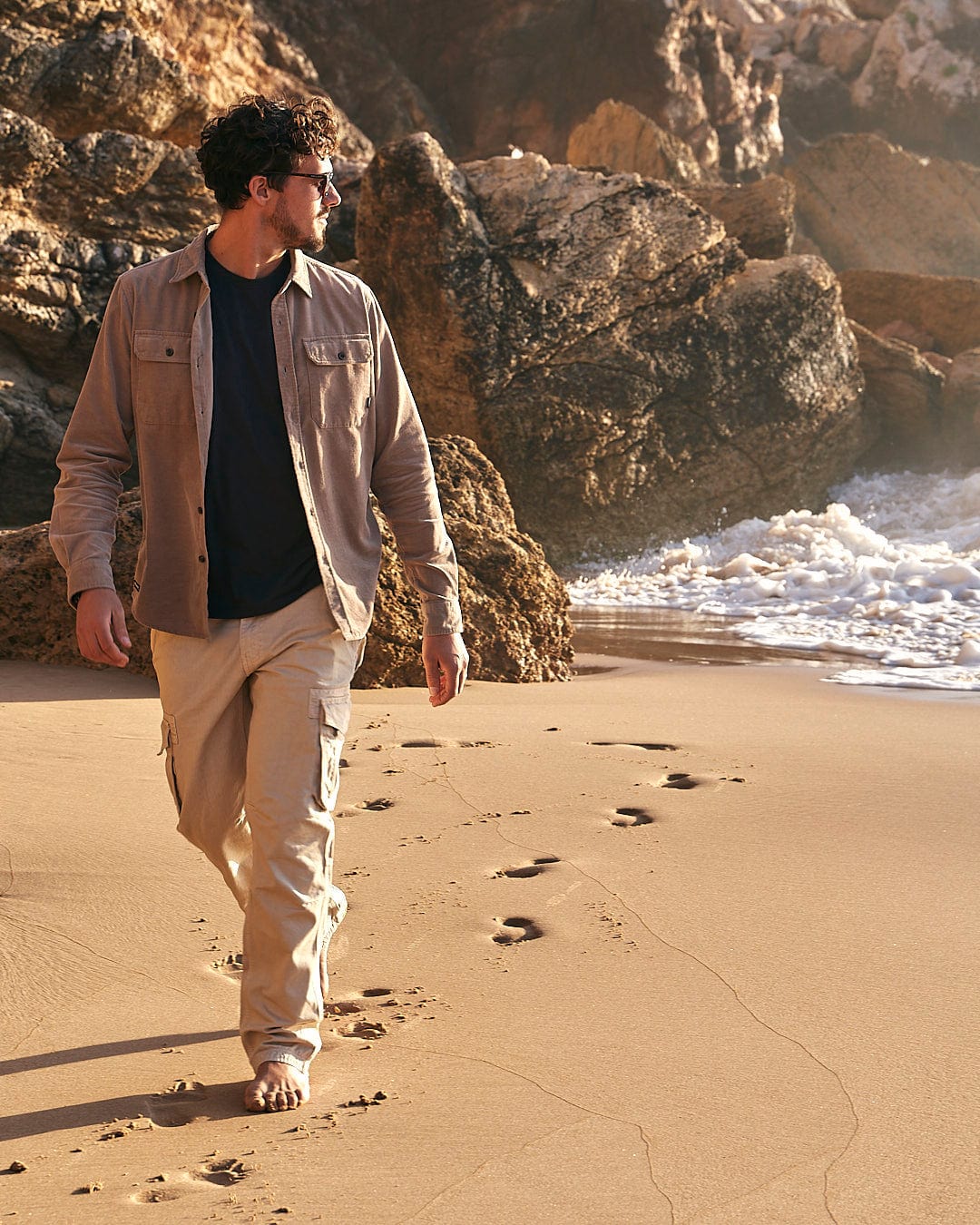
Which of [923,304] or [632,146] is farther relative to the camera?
[632,146]

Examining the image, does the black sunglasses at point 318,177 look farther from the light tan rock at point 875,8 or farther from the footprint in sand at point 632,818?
the light tan rock at point 875,8

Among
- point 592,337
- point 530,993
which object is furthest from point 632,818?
point 592,337

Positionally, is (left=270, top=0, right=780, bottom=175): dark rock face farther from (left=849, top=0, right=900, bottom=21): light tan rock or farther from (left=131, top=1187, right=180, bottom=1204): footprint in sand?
(left=131, top=1187, right=180, bottom=1204): footprint in sand

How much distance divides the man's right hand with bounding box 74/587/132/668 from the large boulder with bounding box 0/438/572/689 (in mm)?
3290

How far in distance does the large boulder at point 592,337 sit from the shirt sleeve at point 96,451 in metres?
11.0

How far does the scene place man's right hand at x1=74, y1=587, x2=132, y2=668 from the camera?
2555mm

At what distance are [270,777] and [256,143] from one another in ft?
4.04

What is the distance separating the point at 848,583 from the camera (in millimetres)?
10789

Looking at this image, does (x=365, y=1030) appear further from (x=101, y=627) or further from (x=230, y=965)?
(x=101, y=627)

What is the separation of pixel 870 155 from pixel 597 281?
20.0 m

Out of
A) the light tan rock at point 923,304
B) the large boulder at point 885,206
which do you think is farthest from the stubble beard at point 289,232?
the large boulder at point 885,206

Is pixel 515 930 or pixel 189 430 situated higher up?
pixel 189 430

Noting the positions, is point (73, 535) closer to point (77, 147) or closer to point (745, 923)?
point (745, 923)

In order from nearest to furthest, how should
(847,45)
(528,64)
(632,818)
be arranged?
(632,818)
(528,64)
(847,45)
